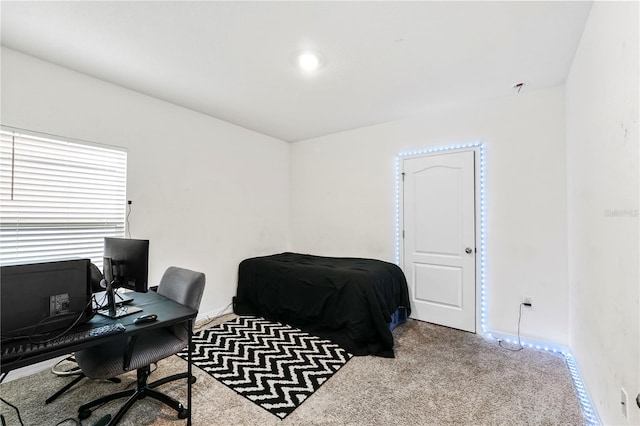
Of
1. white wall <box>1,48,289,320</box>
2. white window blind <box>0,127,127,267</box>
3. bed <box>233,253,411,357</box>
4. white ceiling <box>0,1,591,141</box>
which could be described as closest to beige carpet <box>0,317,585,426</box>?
bed <box>233,253,411,357</box>

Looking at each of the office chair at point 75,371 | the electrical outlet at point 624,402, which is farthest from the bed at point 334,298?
the office chair at point 75,371

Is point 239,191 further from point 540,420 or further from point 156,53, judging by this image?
point 540,420

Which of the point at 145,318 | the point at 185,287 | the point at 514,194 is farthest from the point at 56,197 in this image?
the point at 514,194

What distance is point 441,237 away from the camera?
11.0 feet

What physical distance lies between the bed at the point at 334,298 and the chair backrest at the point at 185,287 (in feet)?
4.61

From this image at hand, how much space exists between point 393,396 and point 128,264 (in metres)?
2.02

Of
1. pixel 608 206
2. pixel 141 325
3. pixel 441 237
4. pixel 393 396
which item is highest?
pixel 608 206

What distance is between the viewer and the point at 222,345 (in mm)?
2781

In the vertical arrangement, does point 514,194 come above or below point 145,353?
above

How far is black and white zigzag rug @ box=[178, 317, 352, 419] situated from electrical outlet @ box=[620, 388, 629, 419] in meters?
1.69

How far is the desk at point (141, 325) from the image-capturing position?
47.0 inches

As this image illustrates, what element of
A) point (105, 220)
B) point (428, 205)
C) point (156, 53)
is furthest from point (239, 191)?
point (428, 205)

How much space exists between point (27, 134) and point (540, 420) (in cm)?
430

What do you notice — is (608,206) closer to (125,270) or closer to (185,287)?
(185,287)
